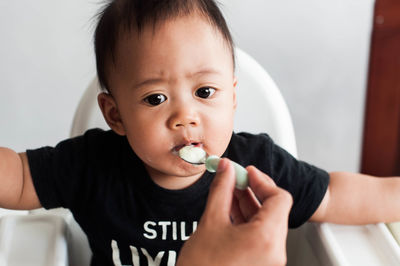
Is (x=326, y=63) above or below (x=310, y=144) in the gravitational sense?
above

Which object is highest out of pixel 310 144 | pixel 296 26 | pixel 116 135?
pixel 296 26

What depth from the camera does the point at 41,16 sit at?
1137mm

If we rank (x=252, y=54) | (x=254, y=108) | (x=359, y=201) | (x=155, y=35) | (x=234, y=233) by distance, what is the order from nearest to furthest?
(x=234, y=233)
(x=155, y=35)
(x=359, y=201)
(x=254, y=108)
(x=252, y=54)

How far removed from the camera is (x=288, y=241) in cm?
81

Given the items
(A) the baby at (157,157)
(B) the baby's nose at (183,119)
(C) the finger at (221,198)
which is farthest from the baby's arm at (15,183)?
(C) the finger at (221,198)

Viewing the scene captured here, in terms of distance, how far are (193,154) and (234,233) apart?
0.17 metres

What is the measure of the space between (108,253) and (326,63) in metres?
0.74

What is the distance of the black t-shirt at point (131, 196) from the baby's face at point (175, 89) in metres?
0.09

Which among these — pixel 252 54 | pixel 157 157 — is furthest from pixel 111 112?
pixel 252 54

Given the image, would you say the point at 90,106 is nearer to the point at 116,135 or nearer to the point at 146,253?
the point at 116,135

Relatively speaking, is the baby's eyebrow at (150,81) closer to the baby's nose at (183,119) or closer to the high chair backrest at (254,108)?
the baby's nose at (183,119)

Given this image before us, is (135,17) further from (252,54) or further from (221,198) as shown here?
(252,54)

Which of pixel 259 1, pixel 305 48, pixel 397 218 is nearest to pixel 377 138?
pixel 305 48

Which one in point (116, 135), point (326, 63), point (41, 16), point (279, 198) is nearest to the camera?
point (279, 198)
